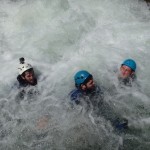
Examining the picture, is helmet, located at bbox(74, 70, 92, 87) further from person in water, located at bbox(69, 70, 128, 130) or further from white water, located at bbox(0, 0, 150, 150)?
white water, located at bbox(0, 0, 150, 150)

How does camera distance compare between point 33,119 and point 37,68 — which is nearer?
point 33,119

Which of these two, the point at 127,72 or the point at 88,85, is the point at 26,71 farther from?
the point at 127,72

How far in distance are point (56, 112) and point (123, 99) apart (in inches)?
72.5

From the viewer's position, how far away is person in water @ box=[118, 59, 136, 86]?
823 centimetres

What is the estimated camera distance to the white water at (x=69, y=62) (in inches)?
305

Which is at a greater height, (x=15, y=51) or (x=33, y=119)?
(x=15, y=51)

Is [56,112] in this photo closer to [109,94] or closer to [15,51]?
[109,94]

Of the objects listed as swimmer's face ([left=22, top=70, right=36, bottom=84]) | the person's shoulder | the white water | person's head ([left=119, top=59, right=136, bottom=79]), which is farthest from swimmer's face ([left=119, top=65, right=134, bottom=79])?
swimmer's face ([left=22, top=70, right=36, bottom=84])

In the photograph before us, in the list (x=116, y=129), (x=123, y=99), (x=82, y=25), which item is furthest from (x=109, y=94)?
(x=82, y=25)

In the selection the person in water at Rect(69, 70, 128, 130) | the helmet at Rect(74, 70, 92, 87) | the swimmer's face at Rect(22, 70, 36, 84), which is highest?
the swimmer's face at Rect(22, 70, 36, 84)

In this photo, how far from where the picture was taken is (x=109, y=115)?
319 inches

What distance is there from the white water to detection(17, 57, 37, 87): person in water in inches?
14.0

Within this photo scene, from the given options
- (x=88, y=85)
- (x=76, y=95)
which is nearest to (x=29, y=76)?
(x=76, y=95)

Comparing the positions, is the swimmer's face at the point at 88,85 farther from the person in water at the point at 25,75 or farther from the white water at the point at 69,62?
the person in water at the point at 25,75
